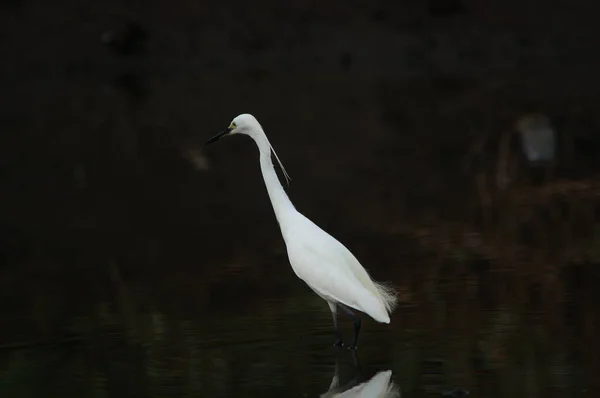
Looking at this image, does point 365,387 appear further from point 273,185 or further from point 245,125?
point 245,125

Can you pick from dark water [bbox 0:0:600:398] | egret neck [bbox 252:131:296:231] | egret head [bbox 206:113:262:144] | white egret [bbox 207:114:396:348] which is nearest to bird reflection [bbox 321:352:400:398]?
dark water [bbox 0:0:600:398]

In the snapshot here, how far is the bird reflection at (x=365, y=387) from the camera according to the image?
15.0ft

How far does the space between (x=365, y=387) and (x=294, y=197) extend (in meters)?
4.85

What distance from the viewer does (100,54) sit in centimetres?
2038

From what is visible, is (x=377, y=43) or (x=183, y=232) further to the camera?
(x=377, y=43)

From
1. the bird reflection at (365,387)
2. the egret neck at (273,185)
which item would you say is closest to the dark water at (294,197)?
the bird reflection at (365,387)

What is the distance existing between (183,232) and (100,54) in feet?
41.2

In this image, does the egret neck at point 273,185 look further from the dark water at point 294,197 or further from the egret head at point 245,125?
the dark water at point 294,197

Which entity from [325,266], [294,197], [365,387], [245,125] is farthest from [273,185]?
[294,197]

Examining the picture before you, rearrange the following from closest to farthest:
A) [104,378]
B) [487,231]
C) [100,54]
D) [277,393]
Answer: [277,393] → [104,378] → [487,231] → [100,54]

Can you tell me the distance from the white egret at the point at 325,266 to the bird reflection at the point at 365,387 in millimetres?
241

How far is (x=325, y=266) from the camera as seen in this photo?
5.24 metres

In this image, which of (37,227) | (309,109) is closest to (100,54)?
(309,109)

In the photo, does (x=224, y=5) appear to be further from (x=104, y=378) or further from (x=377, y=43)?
(x=104, y=378)
